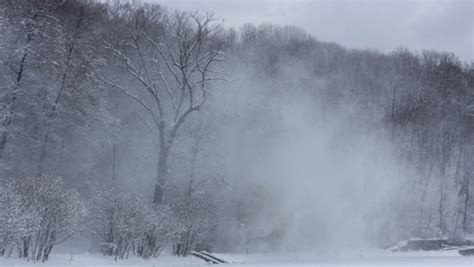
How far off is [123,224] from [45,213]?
279 cm

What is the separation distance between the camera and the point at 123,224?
15.7 m

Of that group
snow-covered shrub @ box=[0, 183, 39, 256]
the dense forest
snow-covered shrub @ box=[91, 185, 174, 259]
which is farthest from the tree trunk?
snow-covered shrub @ box=[0, 183, 39, 256]

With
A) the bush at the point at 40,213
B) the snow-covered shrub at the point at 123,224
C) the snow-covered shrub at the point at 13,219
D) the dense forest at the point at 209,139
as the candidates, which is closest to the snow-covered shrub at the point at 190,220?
the dense forest at the point at 209,139

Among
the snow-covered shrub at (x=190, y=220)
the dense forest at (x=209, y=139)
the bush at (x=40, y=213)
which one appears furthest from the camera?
the snow-covered shrub at (x=190, y=220)

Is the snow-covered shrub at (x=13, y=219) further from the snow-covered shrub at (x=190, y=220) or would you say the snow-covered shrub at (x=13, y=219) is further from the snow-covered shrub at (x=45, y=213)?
the snow-covered shrub at (x=190, y=220)

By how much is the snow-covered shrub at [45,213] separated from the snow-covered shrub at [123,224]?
172cm

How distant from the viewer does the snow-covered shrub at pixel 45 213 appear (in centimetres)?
1316

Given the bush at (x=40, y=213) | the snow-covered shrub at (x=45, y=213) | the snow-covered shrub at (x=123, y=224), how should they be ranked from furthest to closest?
the snow-covered shrub at (x=123, y=224) < the snow-covered shrub at (x=45, y=213) < the bush at (x=40, y=213)

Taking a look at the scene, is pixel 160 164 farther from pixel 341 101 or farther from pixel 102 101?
pixel 341 101

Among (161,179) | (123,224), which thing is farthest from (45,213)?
(161,179)

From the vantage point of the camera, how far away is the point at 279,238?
34875mm

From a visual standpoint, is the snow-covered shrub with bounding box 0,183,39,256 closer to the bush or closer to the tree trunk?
the bush

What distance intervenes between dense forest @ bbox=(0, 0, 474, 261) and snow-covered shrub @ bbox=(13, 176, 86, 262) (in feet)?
0.17

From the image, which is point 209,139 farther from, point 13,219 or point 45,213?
point 13,219
